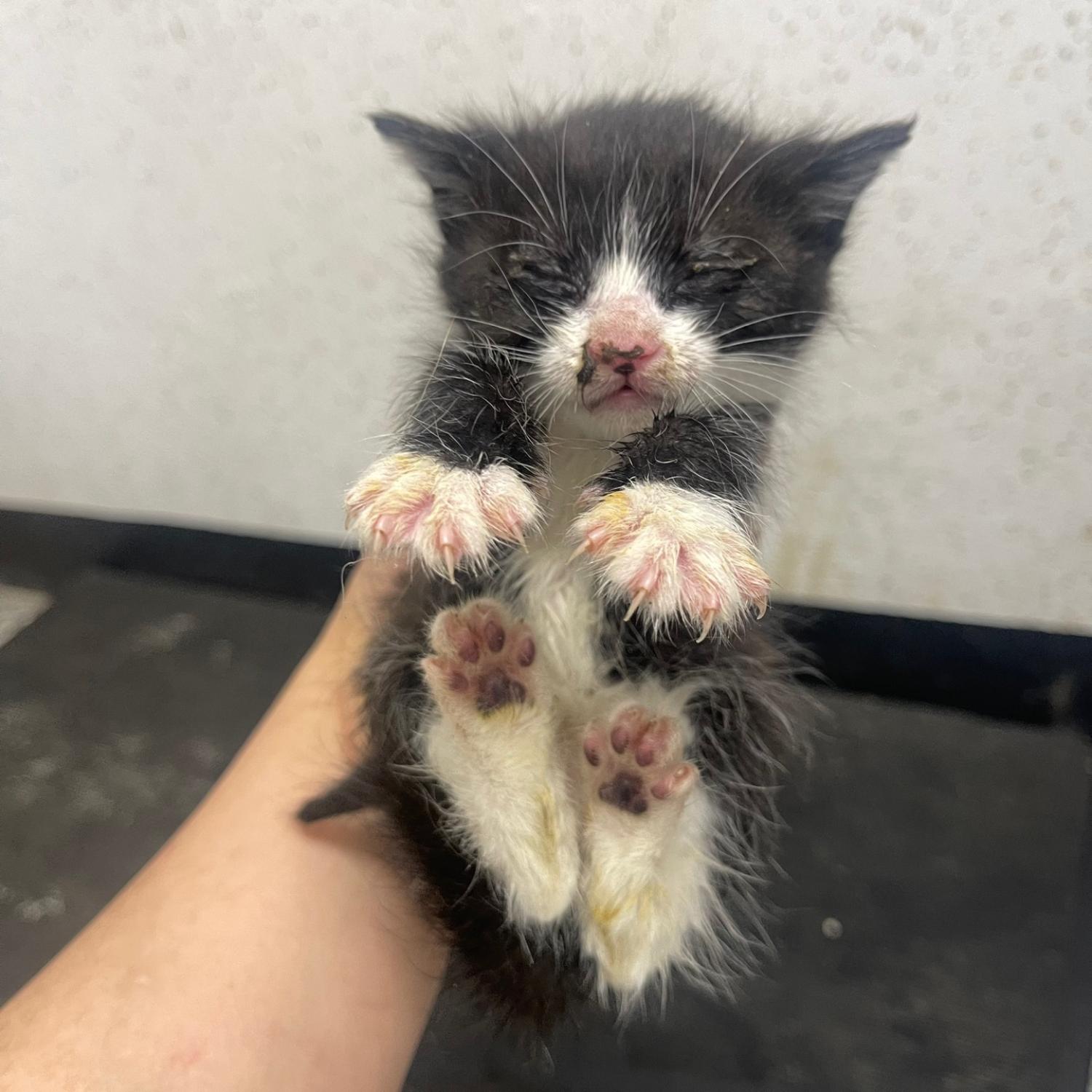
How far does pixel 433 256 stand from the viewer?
4.51ft

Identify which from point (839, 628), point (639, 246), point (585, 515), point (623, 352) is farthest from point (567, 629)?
point (839, 628)

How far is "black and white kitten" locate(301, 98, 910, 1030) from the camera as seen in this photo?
971 mm

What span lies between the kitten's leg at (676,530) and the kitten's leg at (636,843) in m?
0.21

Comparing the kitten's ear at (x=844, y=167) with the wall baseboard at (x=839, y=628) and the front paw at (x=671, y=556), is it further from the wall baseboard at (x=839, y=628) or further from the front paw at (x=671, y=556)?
the wall baseboard at (x=839, y=628)

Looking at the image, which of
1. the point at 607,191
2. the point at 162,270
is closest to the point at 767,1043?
the point at 607,191

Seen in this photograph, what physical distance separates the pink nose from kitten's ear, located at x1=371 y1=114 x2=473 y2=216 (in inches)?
15.7

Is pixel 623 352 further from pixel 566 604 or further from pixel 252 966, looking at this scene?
pixel 252 966

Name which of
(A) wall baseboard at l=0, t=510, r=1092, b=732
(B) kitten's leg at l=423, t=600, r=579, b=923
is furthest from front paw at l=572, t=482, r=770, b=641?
(A) wall baseboard at l=0, t=510, r=1092, b=732

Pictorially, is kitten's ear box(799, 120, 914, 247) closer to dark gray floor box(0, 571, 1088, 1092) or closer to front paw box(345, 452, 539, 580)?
front paw box(345, 452, 539, 580)

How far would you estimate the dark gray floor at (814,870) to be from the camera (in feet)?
4.87

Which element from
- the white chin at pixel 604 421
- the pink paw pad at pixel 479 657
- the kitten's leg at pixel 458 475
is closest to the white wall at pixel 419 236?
the white chin at pixel 604 421

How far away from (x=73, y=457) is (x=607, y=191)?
1949 millimetres

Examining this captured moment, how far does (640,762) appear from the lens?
1026mm

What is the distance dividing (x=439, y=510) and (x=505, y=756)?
0.38 metres
